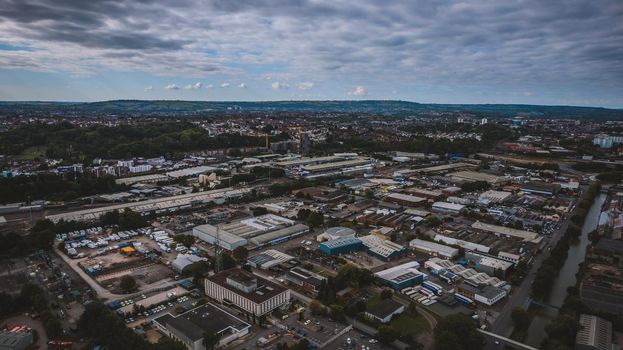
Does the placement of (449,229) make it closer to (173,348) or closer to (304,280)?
(304,280)

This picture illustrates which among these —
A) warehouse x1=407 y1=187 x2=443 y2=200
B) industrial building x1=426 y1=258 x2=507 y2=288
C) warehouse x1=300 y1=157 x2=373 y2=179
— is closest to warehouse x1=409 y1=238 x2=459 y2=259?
industrial building x1=426 y1=258 x2=507 y2=288

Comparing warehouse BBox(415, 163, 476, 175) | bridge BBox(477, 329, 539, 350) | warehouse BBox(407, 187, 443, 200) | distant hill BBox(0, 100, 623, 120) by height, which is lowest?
bridge BBox(477, 329, 539, 350)

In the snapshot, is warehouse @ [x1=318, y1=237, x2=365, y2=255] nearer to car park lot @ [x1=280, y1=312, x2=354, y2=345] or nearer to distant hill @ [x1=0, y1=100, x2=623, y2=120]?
car park lot @ [x1=280, y1=312, x2=354, y2=345]

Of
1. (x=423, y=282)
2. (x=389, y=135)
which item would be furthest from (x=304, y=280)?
(x=389, y=135)

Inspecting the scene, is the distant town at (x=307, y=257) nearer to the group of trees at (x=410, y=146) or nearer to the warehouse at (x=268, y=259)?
the warehouse at (x=268, y=259)

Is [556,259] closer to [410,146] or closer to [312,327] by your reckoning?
[312,327]

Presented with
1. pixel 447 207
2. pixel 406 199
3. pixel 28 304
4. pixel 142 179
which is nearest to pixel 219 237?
pixel 28 304
